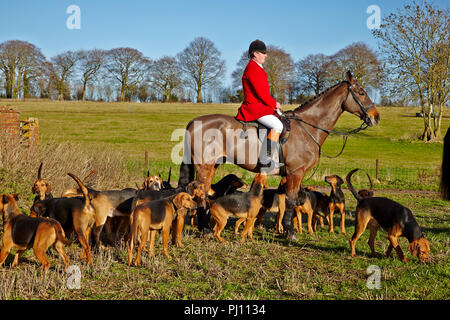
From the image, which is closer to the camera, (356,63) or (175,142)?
(175,142)

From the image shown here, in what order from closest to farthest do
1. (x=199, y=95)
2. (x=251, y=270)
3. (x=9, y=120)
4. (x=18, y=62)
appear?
(x=251, y=270), (x=9, y=120), (x=18, y=62), (x=199, y=95)

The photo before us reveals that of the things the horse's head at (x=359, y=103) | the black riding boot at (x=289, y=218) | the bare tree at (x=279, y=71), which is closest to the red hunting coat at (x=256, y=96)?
the horse's head at (x=359, y=103)

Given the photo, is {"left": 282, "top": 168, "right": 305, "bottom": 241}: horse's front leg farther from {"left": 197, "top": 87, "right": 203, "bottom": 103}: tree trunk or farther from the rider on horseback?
{"left": 197, "top": 87, "right": 203, "bottom": 103}: tree trunk

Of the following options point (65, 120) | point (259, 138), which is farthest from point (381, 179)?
point (65, 120)

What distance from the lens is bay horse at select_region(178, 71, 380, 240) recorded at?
7418mm

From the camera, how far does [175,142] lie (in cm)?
3334

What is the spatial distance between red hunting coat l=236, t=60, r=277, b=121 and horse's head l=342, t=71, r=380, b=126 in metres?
1.64

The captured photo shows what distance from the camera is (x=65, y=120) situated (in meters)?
41.1

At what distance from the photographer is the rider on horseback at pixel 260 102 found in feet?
23.9

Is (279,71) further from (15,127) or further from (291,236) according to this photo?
(291,236)

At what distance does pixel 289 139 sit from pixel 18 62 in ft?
174

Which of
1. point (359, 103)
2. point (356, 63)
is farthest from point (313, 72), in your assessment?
point (359, 103)

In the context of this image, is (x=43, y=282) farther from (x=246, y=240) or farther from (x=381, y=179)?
(x=381, y=179)
